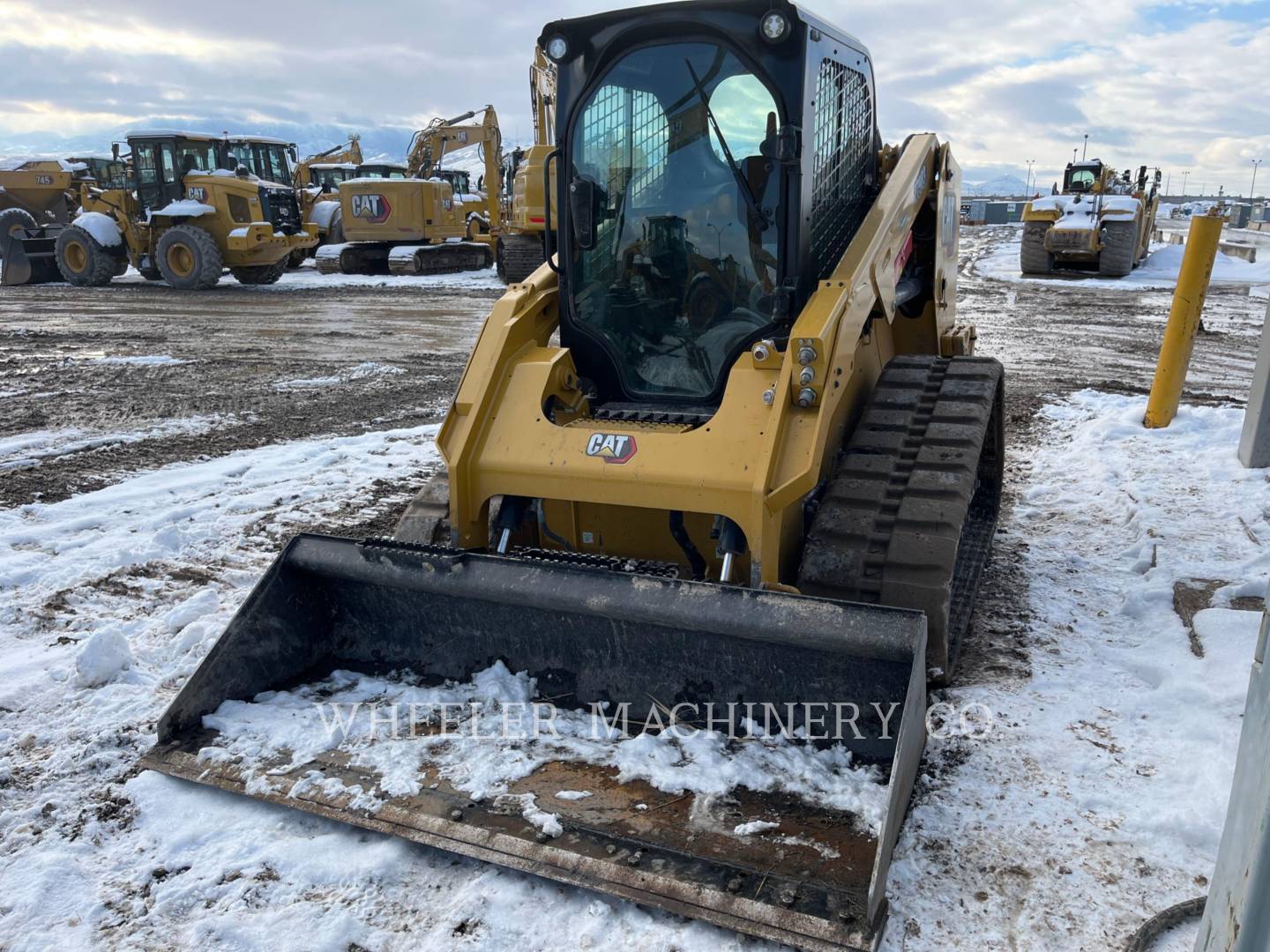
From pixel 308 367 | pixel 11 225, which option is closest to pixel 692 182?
pixel 308 367

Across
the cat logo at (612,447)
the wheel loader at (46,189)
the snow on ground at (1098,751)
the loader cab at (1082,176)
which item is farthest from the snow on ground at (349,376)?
the loader cab at (1082,176)

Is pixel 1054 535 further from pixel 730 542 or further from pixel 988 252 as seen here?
pixel 988 252

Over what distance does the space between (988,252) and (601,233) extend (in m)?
29.3

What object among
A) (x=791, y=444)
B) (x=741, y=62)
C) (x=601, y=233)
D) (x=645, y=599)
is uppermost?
(x=741, y=62)

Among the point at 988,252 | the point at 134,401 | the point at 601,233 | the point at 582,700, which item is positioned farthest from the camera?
the point at 988,252

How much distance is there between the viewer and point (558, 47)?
393cm

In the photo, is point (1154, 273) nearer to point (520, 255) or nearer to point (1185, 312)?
point (520, 255)

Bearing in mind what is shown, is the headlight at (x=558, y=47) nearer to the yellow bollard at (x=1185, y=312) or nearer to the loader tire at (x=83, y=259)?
the yellow bollard at (x=1185, y=312)

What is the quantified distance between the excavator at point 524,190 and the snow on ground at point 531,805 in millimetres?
7467

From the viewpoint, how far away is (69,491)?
5793 millimetres

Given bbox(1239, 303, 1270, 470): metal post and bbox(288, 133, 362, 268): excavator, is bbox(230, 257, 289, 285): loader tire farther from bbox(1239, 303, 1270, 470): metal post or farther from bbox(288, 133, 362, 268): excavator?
bbox(1239, 303, 1270, 470): metal post

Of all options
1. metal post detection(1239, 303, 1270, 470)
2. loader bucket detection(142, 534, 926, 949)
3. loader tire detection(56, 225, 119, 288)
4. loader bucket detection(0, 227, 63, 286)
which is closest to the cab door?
loader tire detection(56, 225, 119, 288)

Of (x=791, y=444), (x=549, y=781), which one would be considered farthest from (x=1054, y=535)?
(x=549, y=781)

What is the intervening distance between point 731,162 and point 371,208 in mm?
19919
